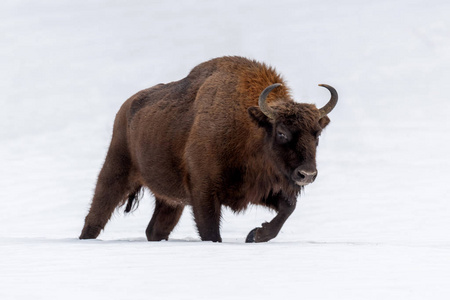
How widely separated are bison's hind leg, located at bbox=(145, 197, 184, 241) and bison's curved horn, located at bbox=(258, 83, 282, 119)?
324cm

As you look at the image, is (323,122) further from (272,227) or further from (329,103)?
(272,227)

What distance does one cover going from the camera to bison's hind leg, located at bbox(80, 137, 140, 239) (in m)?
11.2

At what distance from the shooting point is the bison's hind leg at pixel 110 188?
11.2m

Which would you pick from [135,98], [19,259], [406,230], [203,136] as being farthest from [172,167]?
[406,230]

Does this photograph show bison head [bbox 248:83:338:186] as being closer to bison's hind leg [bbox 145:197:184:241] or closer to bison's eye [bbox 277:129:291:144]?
bison's eye [bbox 277:129:291:144]

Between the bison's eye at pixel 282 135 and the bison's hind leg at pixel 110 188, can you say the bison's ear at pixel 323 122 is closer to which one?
the bison's eye at pixel 282 135

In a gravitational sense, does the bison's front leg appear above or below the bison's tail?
above

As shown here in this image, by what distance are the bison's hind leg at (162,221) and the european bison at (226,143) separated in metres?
0.76

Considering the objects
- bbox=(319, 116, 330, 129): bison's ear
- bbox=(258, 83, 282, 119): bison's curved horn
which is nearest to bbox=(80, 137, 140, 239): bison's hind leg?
bbox=(258, 83, 282, 119): bison's curved horn

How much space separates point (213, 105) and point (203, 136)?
443mm

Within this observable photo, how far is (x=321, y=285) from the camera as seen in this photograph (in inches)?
231

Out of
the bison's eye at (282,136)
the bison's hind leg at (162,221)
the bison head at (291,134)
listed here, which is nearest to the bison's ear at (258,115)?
the bison head at (291,134)

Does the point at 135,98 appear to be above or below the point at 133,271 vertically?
below

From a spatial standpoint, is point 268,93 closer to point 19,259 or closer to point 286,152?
point 286,152
